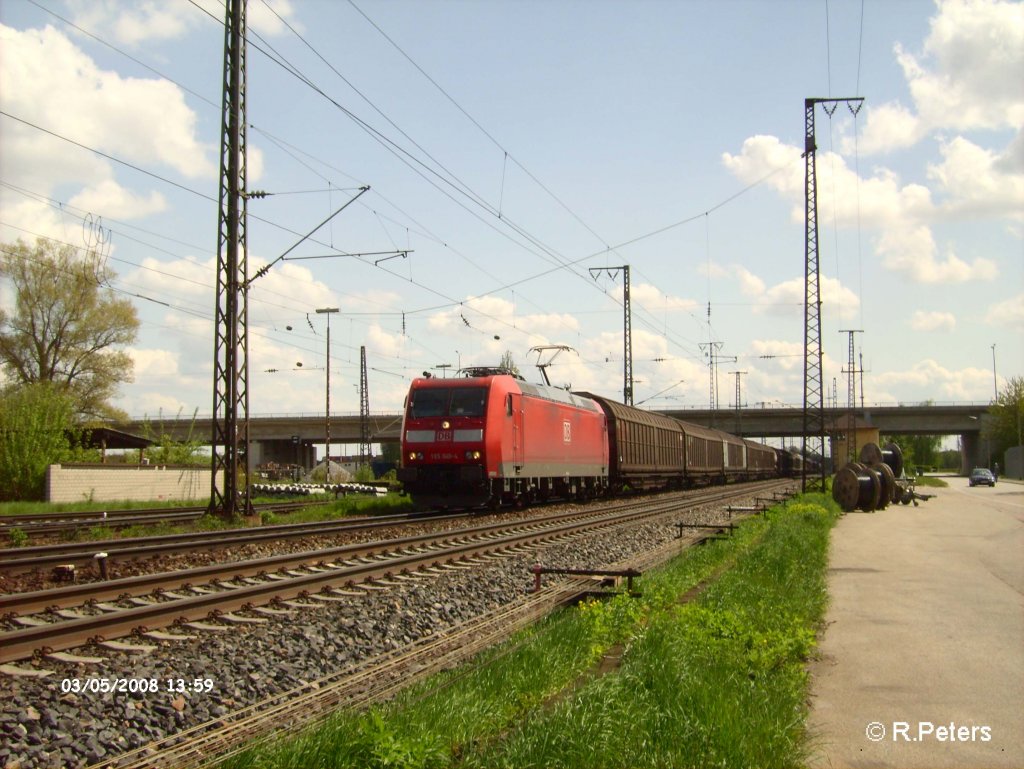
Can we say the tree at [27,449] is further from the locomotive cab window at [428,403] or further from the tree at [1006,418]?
the tree at [1006,418]

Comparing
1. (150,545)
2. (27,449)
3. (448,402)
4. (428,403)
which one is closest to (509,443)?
(448,402)

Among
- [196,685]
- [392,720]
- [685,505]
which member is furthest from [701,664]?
[685,505]

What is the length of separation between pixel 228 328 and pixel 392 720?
633 inches

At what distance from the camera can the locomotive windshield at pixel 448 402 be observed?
23188 millimetres

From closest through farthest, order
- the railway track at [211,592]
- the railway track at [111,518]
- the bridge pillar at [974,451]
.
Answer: the railway track at [211,592] < the railway track at [111,518] < the bridge pillar at [974,451]

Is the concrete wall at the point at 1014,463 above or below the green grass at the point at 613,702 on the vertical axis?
below

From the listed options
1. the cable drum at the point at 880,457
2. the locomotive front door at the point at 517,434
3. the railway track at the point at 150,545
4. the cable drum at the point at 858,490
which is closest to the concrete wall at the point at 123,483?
the locomotive front door at the point at 517,434

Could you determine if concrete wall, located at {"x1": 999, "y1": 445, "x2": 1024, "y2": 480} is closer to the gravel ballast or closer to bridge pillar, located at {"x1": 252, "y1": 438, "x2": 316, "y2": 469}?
bridge pillar, located at {"x1": 252, "y1": 438, "x2": 316, "y2": 469}

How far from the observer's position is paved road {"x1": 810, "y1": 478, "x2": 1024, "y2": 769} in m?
5.72

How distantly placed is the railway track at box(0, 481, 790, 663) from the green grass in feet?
9.50

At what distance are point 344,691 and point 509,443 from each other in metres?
17.5

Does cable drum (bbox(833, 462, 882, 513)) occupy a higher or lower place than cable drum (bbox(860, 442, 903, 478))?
lower

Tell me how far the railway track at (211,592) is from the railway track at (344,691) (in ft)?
6.52

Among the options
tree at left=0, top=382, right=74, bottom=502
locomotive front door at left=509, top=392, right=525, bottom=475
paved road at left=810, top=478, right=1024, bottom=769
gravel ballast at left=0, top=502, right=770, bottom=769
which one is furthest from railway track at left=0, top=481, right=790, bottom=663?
tree at left=0, top=382, right=74, bottom=502
